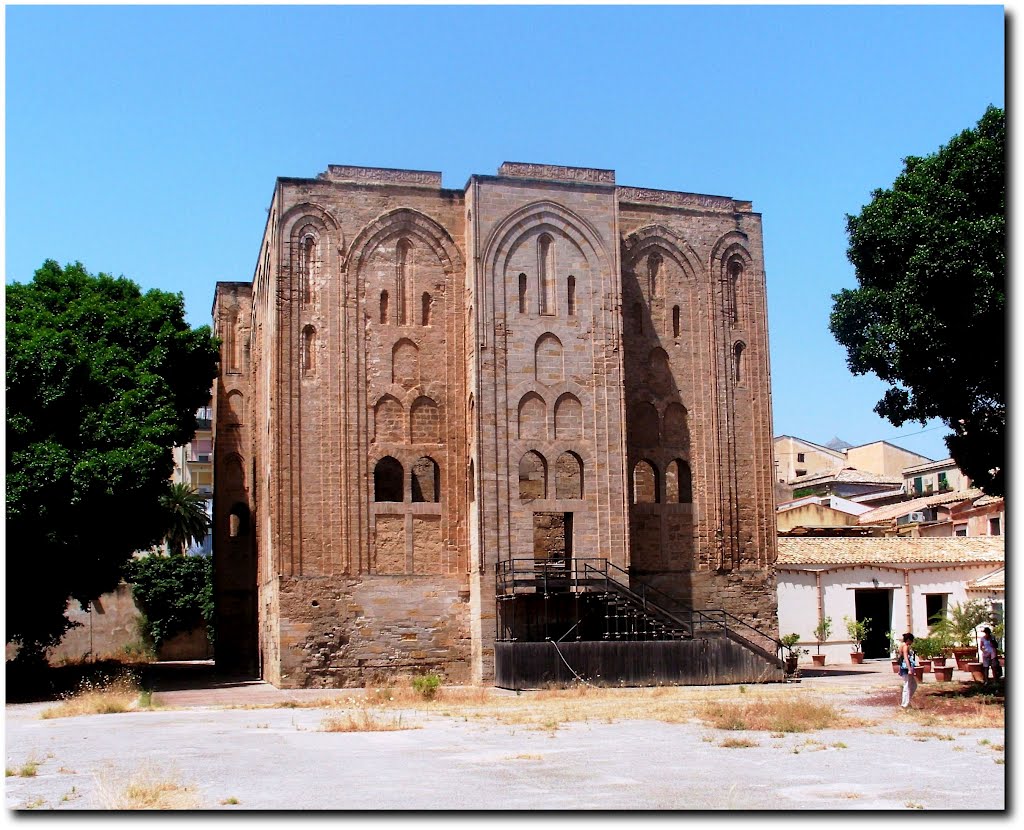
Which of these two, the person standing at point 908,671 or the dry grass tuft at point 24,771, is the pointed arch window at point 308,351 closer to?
the person standing at point 908,671

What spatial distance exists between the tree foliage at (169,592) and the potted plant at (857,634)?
22.5 meters

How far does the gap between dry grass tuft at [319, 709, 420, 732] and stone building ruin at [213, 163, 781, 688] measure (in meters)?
7.95

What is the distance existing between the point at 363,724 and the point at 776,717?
618 cm

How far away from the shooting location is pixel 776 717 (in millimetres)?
18484

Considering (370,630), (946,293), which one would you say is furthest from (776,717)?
(370,630)

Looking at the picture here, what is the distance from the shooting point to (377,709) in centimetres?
2262

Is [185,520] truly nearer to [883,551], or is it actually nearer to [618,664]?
[883,551]

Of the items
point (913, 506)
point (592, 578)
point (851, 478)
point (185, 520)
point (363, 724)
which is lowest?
point (363, 724)

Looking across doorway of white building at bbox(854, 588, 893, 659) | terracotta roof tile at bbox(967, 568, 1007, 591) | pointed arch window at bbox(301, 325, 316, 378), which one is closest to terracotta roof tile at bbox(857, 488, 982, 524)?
doorway of white building at bbox(854, 588, 893, 659)

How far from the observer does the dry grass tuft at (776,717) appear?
17.8 meters

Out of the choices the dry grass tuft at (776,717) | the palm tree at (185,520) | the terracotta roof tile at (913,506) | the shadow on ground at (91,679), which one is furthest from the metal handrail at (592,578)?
the palm tree at (185,520)

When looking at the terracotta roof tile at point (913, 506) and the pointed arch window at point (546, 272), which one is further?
the terracotta roof tile at point (913, 506)

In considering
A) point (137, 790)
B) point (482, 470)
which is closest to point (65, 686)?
point (482, 470)

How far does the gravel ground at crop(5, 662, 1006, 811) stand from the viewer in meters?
11.7
